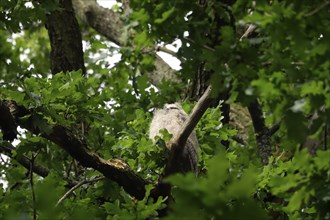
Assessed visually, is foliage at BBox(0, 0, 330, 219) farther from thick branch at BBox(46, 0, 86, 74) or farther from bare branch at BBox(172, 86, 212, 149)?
thick branch at BBox(46, 0, 86, 74)

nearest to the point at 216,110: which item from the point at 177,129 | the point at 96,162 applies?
the point at 177,129

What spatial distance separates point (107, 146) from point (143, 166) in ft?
0.98

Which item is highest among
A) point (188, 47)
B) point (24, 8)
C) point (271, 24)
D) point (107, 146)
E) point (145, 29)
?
point (24, 8)

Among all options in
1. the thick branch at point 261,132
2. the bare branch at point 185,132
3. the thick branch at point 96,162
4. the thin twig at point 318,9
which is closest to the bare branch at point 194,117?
the bare branch at point 185,132

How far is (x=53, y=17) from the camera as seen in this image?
14.8ft

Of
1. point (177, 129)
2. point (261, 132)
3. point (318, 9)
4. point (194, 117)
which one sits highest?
point (261, 132)

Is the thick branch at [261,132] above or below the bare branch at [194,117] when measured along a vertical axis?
above

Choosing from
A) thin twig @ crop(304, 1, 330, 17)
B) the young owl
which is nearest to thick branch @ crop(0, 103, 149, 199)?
the young owl

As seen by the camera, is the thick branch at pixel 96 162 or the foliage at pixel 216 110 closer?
the foliage at pixel 216 110

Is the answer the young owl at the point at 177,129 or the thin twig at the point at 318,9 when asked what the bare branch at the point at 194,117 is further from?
the thin twig at the point at 318,9

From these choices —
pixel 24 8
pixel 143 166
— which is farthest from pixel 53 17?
pixel 143 166

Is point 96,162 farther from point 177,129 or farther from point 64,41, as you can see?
point 64,41

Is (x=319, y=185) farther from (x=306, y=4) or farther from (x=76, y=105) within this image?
(x=76, y=105)

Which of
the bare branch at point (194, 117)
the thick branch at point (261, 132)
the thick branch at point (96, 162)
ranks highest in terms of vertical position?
the thick branch at point (261, 132)
